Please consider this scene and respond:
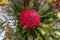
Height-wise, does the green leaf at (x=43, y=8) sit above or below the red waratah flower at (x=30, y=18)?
above

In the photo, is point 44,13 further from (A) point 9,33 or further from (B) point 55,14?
(A) point 9,33

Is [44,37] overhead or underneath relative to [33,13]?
underneath

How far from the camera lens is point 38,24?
81 centimetres

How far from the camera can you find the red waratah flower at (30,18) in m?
0.78

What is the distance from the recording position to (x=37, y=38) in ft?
2.68

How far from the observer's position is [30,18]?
2.56 feet

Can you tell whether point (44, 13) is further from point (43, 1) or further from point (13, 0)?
point (13, 0)

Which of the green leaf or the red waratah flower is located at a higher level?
the green leaf

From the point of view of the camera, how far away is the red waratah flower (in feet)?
2.56

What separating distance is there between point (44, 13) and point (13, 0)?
6.5 inches

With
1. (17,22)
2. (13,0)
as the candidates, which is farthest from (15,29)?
(13,0)

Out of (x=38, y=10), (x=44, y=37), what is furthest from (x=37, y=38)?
(x=38, y=10)

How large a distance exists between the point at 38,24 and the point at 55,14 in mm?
112

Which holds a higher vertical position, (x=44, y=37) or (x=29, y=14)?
(x=29, y=14)
